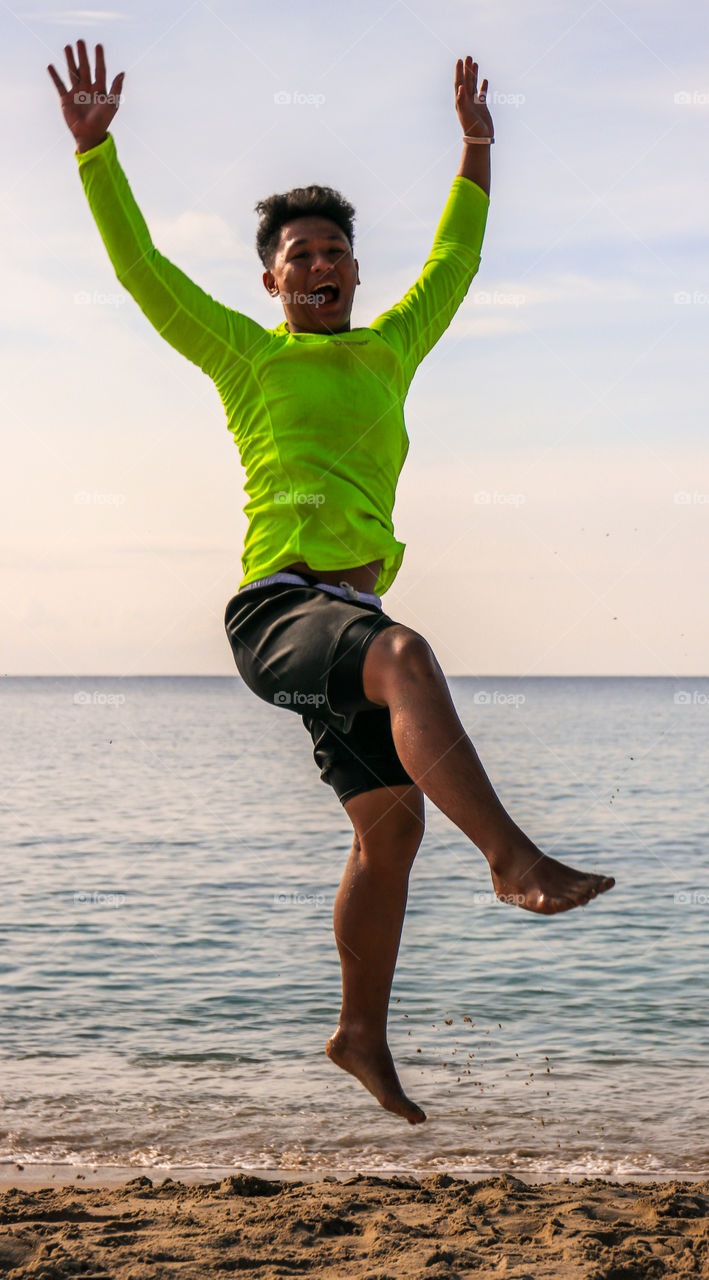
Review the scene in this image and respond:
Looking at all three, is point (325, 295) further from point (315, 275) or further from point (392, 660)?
point (392, 660)

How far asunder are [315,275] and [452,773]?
1.70 meters

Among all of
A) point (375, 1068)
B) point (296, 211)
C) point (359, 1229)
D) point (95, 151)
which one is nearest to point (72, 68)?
point (95, 151)

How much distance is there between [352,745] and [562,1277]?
2.33 meters

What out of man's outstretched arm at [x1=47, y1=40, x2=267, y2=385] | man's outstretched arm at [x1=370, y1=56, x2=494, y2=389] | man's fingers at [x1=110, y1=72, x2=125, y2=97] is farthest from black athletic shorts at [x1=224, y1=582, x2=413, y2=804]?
man's fingers at [x1=110, y1=72, x2=125, y2=97]

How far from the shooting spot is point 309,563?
11.7ft

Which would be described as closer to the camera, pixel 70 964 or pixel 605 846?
pixel 70 964

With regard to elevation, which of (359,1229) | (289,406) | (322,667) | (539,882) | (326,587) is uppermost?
(289,406)

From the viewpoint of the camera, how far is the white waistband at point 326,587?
3.52 metres

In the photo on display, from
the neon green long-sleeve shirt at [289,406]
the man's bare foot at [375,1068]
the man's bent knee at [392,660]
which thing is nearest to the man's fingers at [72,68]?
the neon green long-sleeve shirt at [289,406]

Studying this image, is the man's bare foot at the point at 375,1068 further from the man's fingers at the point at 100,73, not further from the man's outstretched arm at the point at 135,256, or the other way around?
the man's fingers at the point at 100,73

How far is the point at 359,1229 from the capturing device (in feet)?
17.5

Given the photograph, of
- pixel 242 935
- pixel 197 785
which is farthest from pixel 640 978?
pixel 197 785

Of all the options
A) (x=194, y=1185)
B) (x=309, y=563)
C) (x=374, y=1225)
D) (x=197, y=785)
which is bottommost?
(x=197, y=785)

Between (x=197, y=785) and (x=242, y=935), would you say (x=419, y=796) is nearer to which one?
(x=242, y=935)
